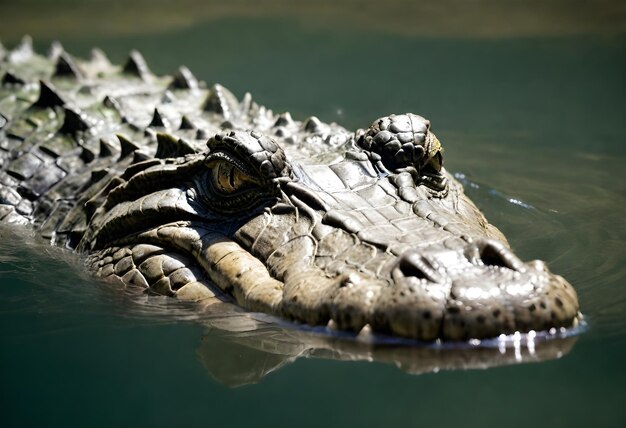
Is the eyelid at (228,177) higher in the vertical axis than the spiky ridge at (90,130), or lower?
lower

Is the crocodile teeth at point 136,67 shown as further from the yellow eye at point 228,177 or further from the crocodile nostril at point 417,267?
the crocodile nostril at point 417,267

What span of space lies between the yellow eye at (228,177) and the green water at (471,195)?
30.4 inches

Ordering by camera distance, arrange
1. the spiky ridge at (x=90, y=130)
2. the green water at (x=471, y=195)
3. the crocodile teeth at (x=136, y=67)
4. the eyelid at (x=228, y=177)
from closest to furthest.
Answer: the green water at (x=471, y=195) → the eyelid at (x=228, y=177) → the spiky ridge at (x=90, y=130) → the crocodile teeth at (x=136, y=67)

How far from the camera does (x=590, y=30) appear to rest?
39.2 ft

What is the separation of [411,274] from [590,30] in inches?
363

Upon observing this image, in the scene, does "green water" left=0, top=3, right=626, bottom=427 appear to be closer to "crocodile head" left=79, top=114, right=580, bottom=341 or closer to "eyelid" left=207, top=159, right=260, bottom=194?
"crocodile head" left=79, top=114, right=580, bottom=341

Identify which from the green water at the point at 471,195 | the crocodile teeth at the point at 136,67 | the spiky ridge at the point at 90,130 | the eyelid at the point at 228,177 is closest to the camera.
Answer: the green water at the point at 471,195

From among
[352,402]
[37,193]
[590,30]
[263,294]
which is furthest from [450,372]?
[590,30]

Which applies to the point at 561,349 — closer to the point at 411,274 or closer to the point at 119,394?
the point at 411,274

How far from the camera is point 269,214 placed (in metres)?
4.86

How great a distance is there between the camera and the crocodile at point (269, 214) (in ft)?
12.2

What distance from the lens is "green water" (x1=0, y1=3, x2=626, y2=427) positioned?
3619mm

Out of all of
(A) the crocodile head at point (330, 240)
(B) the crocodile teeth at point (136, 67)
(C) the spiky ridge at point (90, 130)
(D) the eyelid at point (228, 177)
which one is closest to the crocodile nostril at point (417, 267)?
(A) the crocodile head at point (330, 240)

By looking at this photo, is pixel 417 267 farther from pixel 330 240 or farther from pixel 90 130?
pixel 90 130
